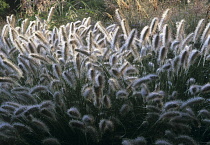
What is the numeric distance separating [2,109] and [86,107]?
654 mm

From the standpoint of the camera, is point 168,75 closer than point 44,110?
No

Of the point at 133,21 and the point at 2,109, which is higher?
the point at 133,21

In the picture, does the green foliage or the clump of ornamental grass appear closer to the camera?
the clump of ornamental grass

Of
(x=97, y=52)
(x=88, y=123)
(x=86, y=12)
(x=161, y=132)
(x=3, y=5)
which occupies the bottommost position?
(x=161, y=132)

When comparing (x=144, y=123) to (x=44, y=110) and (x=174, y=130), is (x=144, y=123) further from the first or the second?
(x=44, y=110)

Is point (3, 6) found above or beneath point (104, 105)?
above

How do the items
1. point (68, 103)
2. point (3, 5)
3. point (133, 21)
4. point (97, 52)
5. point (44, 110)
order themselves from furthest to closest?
point (3, 5) < point (133, 21) < point (97, 52) < point (68, 103) < point (44, 110)

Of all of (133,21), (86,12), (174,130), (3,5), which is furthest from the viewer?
(3,5)

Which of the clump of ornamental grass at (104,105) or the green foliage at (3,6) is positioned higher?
the green foliage at (3,6)

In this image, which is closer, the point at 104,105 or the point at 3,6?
the point at 104,105

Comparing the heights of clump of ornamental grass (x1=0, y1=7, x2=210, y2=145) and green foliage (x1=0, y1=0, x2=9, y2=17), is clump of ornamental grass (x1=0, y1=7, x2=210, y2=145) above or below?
below

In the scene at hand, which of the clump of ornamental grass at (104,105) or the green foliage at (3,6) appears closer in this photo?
the clump of ornamental grass at (104,105)

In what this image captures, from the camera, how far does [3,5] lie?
10391 mm

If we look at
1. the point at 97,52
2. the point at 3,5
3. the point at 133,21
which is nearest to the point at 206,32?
the point at 97,52
